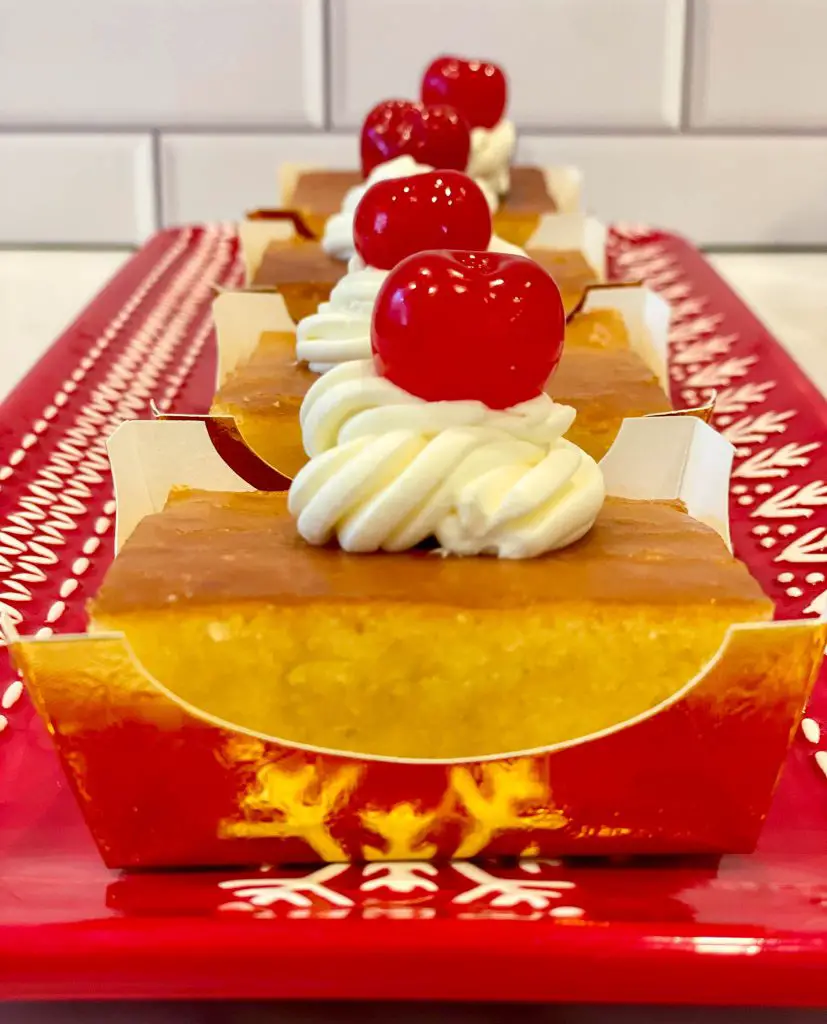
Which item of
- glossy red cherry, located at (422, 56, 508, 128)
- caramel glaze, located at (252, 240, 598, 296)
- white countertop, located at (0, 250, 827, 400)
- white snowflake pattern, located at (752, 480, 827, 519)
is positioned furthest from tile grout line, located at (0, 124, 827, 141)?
white snowflake pattern, located at (752, 480, 827, 519)

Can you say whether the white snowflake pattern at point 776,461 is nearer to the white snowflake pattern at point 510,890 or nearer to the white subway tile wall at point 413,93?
the white snowflake pattern at point 510,890

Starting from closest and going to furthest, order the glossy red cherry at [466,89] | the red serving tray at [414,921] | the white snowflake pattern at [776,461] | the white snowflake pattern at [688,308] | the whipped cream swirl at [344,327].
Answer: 1. the red serving tray at [414,921]
2. the whipped cream swirl at [344,327]
3. the white snowflake pattern at [776,461]
4. the white snowflake pattern at [688,308]
5. the glossy red cherry at [466,89]

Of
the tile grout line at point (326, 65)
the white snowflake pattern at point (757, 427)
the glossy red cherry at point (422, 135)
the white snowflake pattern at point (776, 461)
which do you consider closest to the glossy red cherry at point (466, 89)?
the glossy red cherry at point (422, 135)

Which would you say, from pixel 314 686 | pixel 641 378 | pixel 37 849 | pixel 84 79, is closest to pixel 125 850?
pixel 37 849

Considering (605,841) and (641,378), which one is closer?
(605,841)

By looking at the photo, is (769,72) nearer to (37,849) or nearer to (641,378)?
(641,378)

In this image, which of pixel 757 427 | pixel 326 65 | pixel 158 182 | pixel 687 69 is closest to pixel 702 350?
pixel 757 427
